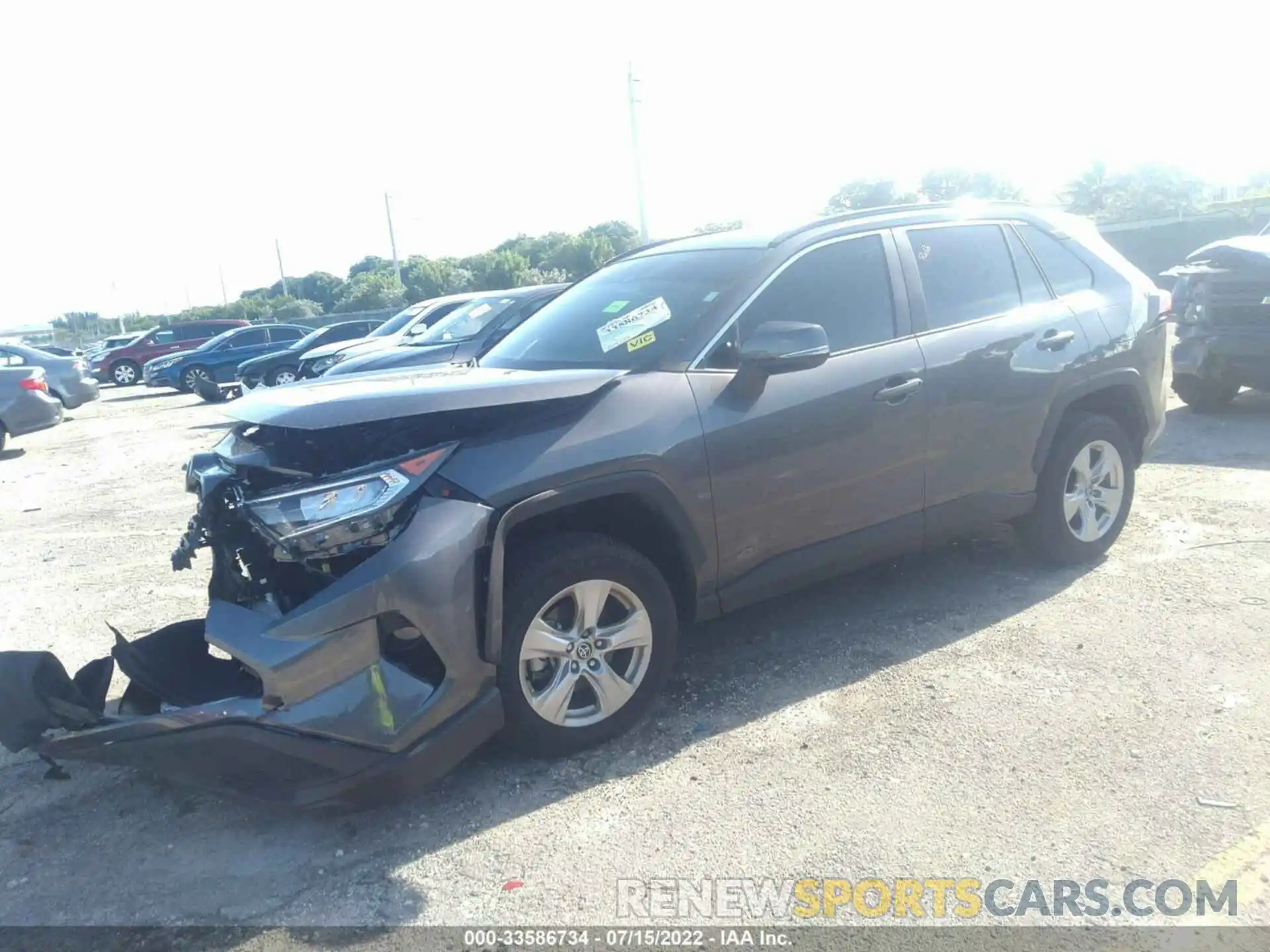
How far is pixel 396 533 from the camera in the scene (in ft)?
10.5

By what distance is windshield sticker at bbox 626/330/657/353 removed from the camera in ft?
13.3

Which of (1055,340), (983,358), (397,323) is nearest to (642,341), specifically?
(983,358)

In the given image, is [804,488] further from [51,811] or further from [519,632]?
[51,811]

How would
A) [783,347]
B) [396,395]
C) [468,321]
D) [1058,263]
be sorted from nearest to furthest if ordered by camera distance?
[396,395]
[783,347]
[1058,263]
[468,321]

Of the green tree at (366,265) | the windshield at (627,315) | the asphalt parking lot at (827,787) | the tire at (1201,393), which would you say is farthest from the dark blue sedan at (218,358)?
the green tree at (366,265)

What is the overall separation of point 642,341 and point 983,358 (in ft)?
5.53

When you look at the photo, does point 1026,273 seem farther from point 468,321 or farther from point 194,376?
point 194,376

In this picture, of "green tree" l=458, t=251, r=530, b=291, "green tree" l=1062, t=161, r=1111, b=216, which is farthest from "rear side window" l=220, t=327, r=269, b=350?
"green tree" l=1062, t=161, r=1111, b=216

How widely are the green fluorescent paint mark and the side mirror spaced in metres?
1.76

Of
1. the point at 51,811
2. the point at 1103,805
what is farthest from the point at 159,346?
the point at 1103,805

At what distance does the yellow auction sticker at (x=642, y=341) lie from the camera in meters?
4.06

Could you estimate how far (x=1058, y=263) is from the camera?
5.27 m

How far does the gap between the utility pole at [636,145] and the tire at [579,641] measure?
21986 mm

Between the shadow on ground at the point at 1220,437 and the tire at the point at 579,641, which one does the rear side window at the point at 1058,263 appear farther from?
the tire at the point at 579,641
